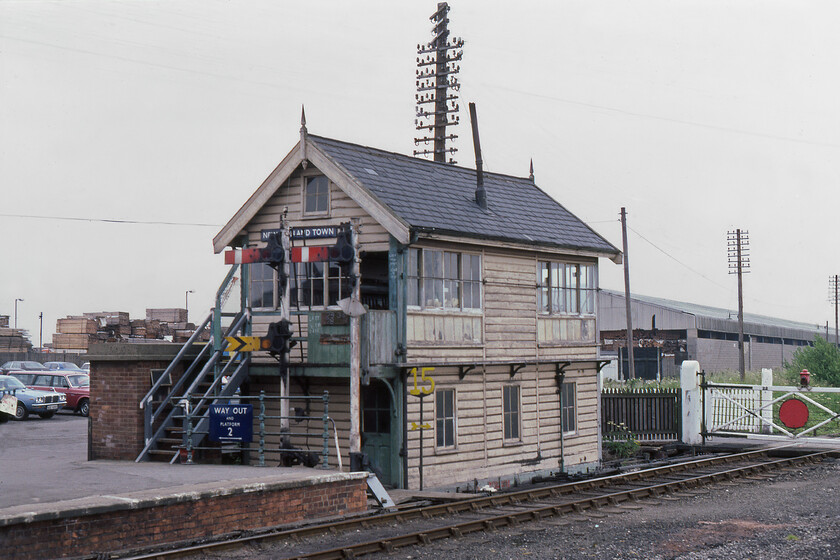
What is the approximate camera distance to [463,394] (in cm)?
1908

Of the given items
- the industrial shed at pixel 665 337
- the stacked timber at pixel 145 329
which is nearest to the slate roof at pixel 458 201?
the stacked timber at pixel 145 329

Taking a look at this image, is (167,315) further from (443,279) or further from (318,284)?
(443,279)

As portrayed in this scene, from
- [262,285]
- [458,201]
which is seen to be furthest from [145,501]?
[458,201]

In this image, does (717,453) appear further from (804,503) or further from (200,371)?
(200,371)

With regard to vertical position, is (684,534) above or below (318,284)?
below

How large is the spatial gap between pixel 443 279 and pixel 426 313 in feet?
2.86

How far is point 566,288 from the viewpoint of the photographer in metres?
22.2

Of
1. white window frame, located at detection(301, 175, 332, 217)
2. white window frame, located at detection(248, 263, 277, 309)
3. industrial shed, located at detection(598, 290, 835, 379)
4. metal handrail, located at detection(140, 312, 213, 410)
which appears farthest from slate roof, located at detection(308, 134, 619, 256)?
industrial shed, located at detection(598, 290, 835, 379)

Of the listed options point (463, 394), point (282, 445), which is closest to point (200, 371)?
point (282, 445)

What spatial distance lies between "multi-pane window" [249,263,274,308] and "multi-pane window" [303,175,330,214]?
1.47 metres

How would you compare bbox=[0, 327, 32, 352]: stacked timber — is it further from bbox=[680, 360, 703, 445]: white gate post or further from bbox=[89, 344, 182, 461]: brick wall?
bbox=[680, 360, 703, 445]: white gate post

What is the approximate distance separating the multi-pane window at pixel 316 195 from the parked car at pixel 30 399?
1699 cm

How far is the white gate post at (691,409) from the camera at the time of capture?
2628 cm

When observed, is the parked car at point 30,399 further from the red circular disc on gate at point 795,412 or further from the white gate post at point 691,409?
the red circular disc on gate at point 795,412
